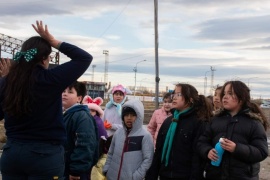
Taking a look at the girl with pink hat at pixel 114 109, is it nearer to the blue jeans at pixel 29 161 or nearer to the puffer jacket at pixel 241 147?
the puffer jacket at pixel 241 147

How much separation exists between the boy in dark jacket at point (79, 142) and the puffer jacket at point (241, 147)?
110 centimetres

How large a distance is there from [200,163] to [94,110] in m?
2.17

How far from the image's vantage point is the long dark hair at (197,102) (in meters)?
4.26

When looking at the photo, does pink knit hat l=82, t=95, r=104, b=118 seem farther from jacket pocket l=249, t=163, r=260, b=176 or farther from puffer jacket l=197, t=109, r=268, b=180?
jacket pocket l=249, t=163, r=260, b=176

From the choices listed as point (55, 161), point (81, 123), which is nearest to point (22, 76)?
point (55, 161)

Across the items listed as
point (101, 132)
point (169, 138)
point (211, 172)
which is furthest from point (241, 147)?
point (101, 132)

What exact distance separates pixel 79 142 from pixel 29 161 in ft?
2.90

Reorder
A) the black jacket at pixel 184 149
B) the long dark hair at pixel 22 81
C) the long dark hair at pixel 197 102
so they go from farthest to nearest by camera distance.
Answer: the long dark hair at pixel 197 102
the black jacket at pixel 184 149
the long dark hair at pixel 22 81

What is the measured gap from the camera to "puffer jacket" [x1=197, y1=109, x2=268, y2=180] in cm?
353

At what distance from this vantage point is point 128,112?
4.61 metres

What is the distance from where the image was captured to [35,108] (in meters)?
2.70

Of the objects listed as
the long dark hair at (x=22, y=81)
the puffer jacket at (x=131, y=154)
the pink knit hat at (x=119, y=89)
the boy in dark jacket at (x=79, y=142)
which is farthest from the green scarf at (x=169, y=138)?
the pink knit hat at (x=119, y=89)

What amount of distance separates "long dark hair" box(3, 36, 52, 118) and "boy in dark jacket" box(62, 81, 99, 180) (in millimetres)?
930

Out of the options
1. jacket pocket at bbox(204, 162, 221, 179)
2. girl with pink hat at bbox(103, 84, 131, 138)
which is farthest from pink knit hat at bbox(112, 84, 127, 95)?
jacket pocket at bbox(204, 162, 221, 179)
